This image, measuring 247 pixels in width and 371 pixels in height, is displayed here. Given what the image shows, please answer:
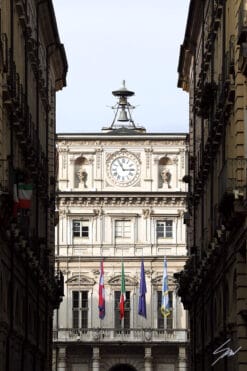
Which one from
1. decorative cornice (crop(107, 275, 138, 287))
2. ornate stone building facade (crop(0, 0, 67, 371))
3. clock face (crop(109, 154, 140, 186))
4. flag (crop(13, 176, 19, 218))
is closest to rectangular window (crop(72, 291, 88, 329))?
decorative cornice (crop(107, 275, 138, 287))

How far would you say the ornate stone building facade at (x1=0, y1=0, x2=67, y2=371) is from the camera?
48688 millimetres

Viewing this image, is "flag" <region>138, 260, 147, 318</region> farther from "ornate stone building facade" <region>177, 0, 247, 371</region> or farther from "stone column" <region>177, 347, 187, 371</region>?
"ornate stone building facade" <region>177, 0, 247, 371</region>

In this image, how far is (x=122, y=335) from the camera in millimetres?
111250

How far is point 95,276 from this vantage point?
112250 mm

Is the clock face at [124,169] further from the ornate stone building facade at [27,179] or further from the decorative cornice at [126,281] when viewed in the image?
the ornate stone building facade at [27,179]

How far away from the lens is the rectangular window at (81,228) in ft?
370

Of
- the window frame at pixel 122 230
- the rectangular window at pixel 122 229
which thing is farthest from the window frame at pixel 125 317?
the rectangular window at pixel 122 229

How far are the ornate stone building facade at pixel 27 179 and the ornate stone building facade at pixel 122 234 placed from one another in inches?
1191

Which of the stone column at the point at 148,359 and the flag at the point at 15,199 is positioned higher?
the stone column at the point at 148,359

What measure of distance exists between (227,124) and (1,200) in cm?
938

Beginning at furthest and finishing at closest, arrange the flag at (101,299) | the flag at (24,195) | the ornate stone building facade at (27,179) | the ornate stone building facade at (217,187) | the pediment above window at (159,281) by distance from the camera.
Answer: the pediment above window at (159,281), the flag at (101,299), the ornate stone building facade at (27,179), the flag at (24,195), the ornate stone building facade at (217,187)

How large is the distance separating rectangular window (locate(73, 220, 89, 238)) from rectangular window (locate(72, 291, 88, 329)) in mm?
4650

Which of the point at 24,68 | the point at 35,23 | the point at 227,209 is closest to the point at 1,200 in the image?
the point at 227,209

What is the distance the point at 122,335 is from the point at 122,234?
26.2 ft
